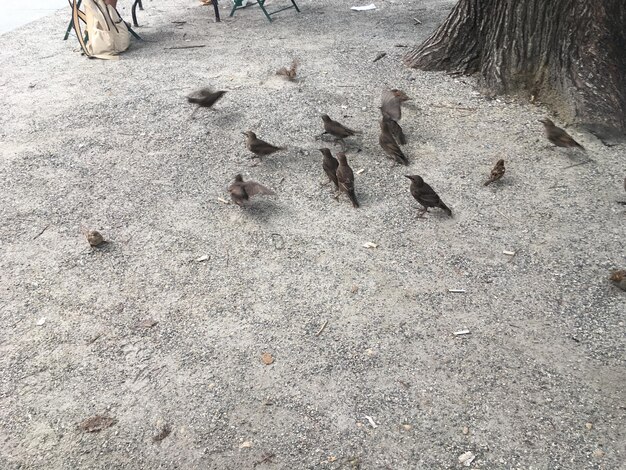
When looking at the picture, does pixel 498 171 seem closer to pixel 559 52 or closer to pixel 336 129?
pixel 336 129

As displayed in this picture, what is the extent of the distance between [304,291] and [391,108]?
116 inches

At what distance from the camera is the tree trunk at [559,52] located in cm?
662

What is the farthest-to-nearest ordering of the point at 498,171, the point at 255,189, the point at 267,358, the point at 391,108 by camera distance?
1. the point at 391,108
2. the point at 498,171
3. the point at 255,189
4. the point at 267,358

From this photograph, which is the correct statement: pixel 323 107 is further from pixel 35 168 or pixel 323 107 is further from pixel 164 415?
pixel 164 415

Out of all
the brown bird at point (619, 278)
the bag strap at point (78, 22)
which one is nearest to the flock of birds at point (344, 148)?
the brown bird at point (619, 278)

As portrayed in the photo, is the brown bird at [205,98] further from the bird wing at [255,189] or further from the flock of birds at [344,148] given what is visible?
the bird wing at [255,189]

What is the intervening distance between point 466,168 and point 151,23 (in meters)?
7.51

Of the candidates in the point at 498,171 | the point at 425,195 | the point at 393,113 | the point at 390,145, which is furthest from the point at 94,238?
the point at 498,171

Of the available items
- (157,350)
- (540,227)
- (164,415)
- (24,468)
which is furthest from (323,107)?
(24,468)

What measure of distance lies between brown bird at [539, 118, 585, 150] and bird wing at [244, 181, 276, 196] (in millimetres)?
2916

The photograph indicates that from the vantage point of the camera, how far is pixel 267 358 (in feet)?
13.3

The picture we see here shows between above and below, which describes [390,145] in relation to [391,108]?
below

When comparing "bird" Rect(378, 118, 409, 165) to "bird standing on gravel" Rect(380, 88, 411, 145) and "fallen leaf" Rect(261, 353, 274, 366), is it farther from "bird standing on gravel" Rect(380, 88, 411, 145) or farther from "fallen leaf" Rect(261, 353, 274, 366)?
"fallen leaf" Rect(261, 353, 274, 366)

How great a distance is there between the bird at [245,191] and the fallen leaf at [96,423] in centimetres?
246
